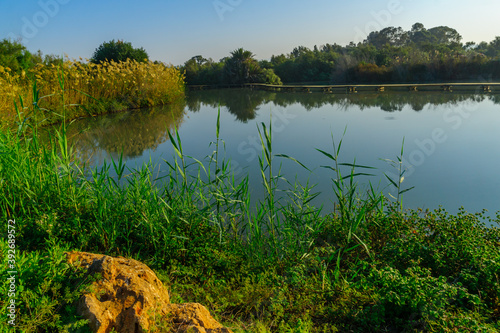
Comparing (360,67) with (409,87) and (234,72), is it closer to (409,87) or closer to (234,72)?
(409,87)

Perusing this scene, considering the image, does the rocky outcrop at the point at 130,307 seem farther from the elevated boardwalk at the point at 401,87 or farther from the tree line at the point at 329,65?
the elevated boardwalk at the point at 401,87

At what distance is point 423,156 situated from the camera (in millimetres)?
4707

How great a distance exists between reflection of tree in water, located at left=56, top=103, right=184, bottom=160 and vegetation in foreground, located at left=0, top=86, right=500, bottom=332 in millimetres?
2286

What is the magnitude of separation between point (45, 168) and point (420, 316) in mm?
2544

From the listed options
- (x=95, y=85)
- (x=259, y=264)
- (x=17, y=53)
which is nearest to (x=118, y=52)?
(x=17, y=53)

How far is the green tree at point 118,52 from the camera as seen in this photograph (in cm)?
1859

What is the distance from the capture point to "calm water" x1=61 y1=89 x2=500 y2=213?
142 inches

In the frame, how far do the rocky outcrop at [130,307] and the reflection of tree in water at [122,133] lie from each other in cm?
312

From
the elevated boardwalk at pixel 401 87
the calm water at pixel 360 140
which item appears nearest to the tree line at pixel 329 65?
the elevated boardwalk at pixel 401 87

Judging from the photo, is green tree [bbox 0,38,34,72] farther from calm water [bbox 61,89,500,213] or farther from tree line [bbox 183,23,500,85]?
tree line [bbox 183,23,500,85]

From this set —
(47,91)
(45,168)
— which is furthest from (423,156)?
(47,91)

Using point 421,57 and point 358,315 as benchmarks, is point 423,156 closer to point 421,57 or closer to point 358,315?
point 358,315

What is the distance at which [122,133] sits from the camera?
675cm

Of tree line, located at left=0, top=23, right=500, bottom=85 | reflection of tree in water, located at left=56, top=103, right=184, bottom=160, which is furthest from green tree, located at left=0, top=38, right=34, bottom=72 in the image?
reflection of tree in water, located at left=56, top=103, right=184, bottom=160
